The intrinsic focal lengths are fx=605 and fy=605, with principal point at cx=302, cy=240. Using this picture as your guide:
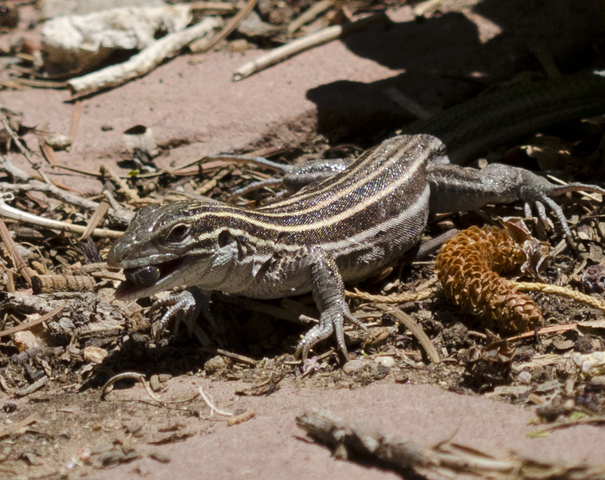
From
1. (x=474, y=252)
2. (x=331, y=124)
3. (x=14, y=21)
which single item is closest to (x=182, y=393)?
(x=474, y=252)

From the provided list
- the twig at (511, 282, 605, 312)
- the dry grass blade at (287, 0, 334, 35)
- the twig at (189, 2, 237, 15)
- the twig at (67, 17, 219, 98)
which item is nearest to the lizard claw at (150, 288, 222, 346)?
the twig at (511, 282, 605, 312)

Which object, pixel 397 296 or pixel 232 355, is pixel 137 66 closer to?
pixel 232 355

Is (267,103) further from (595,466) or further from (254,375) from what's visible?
(595,466)

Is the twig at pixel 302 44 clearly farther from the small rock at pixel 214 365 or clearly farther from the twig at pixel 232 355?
the small rock at pixel 214 365

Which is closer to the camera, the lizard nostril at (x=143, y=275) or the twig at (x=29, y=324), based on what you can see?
the lizard nostril at (x=143, y=275)

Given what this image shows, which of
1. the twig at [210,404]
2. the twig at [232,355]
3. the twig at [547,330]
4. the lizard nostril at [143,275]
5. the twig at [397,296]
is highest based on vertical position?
the lizard nostril at [143,275]

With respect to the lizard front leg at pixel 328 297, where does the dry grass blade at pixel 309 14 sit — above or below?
above

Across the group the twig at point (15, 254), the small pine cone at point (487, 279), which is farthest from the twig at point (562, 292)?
the twig at point (15, 254)
